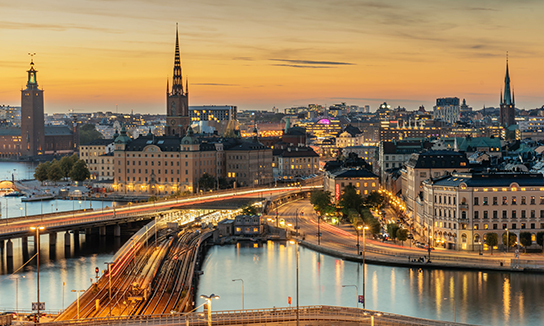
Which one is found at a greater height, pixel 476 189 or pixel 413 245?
pixel 476 189

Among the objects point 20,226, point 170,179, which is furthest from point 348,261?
point 170,179

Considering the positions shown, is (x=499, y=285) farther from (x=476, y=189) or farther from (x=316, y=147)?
(x=316, y=147)

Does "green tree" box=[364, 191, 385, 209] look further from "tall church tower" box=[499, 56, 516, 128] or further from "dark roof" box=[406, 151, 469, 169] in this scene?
"tall church tower" box=[499, 56, 516, 128]

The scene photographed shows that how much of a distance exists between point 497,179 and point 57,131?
149094mm

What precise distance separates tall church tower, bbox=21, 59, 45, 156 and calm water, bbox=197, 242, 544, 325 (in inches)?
5041

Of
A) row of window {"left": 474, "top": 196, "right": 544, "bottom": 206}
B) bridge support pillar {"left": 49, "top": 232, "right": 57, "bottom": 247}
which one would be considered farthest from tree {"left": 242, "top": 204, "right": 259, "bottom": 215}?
row of window {"left": 474, "top": 196, "right": 544, "bottom": 206}

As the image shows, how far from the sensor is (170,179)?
318 feet

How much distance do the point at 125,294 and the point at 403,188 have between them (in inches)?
1616

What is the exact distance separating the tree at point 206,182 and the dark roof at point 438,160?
28863mm

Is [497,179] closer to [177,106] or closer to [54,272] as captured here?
[54,272]

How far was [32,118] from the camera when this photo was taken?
179m

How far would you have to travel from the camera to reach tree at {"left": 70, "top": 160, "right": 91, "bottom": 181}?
110 metres

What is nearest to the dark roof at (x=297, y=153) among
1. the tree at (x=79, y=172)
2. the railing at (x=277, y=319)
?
the tree at (x=79, y=172)

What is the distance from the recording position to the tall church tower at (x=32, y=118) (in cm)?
17312
